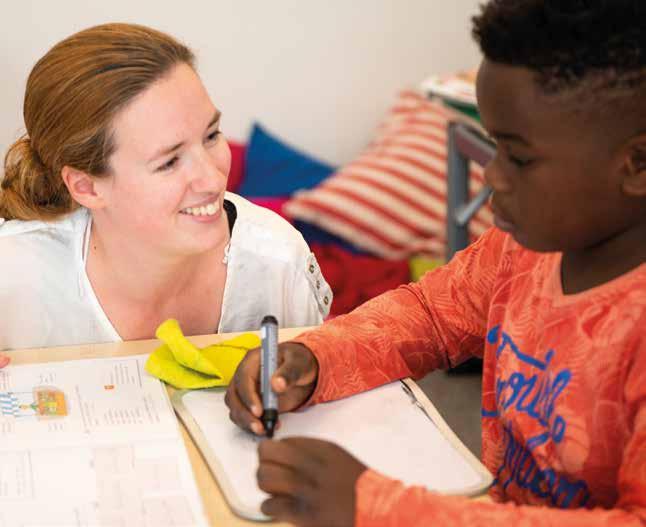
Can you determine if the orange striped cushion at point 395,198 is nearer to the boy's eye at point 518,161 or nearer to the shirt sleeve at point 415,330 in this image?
the shirt sleeve at point 415,330

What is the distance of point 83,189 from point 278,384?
0.59 metres

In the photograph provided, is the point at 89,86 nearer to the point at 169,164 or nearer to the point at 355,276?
the point at 169,164

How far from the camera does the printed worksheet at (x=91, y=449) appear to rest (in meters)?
1.10

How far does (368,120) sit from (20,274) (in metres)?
1.89

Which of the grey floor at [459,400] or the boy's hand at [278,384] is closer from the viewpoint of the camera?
the boy's hand at [278,384]

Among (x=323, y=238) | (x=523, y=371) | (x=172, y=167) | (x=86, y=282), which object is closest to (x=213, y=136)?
(x=172, y=167)

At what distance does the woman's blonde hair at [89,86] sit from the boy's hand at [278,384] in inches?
18.4

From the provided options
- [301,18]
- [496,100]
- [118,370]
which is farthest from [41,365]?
[301,18]

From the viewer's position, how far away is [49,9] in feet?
9.70

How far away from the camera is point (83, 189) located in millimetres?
1620

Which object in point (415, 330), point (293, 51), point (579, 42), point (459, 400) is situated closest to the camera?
point (579, 42)

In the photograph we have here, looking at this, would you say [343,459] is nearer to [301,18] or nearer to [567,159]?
[567,159]

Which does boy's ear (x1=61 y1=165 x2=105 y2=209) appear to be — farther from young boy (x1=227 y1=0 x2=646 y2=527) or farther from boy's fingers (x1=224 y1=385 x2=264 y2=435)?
young boy (x1=227 y1=0 x2=646 y2=527)

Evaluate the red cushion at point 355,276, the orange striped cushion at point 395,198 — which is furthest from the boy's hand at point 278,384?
the orange striped cushion at point 395,198
